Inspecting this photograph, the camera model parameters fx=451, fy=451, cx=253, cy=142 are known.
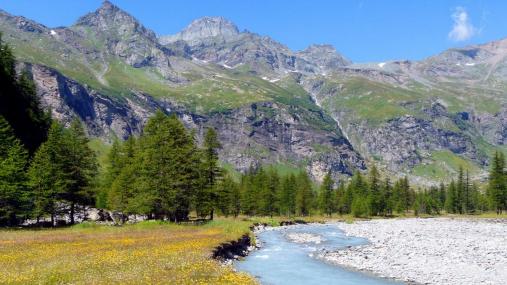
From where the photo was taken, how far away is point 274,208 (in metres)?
140

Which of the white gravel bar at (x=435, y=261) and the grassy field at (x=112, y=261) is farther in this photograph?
the white gravel bar at (x=435, y=261)

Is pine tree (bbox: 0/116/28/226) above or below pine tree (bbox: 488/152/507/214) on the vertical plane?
below

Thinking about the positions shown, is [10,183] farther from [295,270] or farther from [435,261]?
[435,261]

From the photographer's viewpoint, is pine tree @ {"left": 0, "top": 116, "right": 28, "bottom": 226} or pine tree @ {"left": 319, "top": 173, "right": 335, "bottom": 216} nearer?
pine tree @ {"left": 0, "top": 116, "right": 28, "bottom": 226}

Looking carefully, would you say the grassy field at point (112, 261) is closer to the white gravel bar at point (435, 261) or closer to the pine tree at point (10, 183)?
the white gravel bar at point (435, 261)

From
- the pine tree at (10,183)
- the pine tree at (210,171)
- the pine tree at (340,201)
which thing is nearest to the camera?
the pine tree at (10,183)

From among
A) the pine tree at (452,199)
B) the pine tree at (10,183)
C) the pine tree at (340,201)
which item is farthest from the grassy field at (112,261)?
the pine tree at (452,199)

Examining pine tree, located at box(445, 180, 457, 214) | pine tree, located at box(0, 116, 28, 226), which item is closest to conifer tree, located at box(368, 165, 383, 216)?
pine tree, located at box(445, 180, 457, 214)

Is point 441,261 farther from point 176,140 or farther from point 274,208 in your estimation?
point 274,208

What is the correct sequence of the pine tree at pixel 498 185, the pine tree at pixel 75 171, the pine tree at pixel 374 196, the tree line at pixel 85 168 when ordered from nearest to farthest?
the tree line at pixel 85 168
the pine tree at pixel 75 171
the pine tree at pixel 498 185
the pine tree at pixel 374 196

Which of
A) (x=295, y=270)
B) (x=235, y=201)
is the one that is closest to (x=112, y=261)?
(x=295, y=270)

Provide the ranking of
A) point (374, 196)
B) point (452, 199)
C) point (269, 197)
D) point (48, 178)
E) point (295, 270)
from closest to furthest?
point (295, 270) → point (48, 178) → point (269, 197) → point (374, 196) → point (452, 199)

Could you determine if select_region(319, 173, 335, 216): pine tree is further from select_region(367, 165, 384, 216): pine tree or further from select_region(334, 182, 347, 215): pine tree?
select_region(367, 165, 384, 216): pine tree

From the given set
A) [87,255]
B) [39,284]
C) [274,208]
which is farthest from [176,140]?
[274,208]
